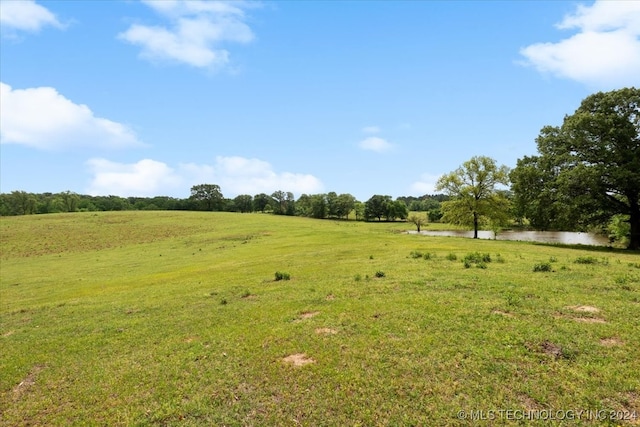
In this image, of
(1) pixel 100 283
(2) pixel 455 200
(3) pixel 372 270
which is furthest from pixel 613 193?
(1) pixel 100 283

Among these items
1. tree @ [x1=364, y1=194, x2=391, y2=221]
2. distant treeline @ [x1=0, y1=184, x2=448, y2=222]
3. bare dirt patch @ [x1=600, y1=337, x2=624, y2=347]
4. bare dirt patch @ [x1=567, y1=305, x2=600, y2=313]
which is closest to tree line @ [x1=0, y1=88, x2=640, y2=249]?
bare dirt patch @ [x1=567, y1=305, x2=600, y2=313]

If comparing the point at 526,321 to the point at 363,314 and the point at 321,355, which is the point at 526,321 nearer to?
the point at 363,314

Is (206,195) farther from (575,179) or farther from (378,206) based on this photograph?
(575,179)

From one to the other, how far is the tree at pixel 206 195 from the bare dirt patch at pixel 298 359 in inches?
5415

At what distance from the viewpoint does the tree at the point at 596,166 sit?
1145 inches

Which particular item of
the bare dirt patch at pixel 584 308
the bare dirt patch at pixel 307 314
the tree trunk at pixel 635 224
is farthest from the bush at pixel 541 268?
the tree trunk at pixel 635 224

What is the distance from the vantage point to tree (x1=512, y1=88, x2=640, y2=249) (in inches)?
1145

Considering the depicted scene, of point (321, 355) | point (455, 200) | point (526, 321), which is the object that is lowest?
point (321, 355)

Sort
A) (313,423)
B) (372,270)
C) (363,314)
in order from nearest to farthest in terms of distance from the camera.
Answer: (313,423)
(363,314)
(372,270)

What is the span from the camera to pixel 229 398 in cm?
725

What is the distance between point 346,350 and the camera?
8.75m

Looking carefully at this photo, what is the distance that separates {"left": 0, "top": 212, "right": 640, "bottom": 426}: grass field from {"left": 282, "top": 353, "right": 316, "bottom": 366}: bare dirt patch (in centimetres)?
5

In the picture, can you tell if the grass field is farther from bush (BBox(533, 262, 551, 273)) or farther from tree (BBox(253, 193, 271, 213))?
tree (BBox(253, 193, 271, 213))

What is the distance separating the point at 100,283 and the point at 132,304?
36.0ft
